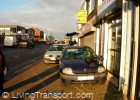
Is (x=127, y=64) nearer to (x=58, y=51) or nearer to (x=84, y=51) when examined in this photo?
(x=84, y=51)

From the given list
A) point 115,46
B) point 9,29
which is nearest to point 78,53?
point 115,46

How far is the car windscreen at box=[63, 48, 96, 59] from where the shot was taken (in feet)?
34.7

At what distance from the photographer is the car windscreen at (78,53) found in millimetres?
10570

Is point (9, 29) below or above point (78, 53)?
above


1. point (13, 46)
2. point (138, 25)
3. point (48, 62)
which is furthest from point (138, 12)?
point (13, 46)

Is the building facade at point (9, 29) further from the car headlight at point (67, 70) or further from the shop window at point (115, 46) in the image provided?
the car headlight at point (67, 70)

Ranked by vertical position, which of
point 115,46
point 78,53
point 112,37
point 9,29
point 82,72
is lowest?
point 82,72

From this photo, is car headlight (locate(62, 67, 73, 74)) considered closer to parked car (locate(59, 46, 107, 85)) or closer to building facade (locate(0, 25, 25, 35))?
parked car (locate(59, 46, 107, 85))

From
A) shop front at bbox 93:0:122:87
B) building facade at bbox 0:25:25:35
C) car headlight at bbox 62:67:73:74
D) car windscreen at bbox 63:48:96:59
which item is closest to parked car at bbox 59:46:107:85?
car headlight at bbox 62:67:73:74

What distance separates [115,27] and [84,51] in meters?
1.81

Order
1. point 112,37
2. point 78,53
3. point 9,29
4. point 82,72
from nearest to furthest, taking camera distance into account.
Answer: point 82,72
point 78,53
point 112,37
point 9,29

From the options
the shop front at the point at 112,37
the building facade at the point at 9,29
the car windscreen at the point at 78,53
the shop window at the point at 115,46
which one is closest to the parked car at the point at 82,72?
the car windscreen at the point at 78,53

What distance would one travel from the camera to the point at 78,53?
10.8 meters

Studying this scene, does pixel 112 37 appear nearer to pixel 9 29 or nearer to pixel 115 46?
pixel 115 46
